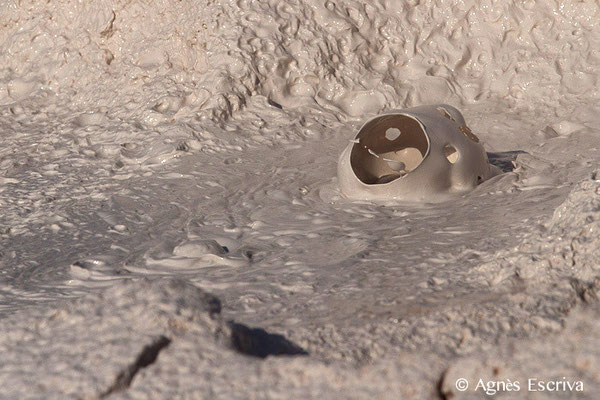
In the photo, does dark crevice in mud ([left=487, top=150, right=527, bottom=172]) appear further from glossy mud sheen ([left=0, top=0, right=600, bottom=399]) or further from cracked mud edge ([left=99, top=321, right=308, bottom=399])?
cracked mud edge ([left=99, top=321, right=308, bottom=399])

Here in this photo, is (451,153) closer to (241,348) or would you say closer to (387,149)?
(387,149)

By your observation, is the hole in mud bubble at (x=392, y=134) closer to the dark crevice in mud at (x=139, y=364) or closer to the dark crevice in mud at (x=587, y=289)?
the dark crevice in mud at (x=587, y=289)

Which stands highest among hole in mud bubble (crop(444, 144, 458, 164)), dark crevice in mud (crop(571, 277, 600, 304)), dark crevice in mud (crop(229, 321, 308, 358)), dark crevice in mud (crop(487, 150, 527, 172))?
dark crevice in mud (crop(571, 277, 600, 304))

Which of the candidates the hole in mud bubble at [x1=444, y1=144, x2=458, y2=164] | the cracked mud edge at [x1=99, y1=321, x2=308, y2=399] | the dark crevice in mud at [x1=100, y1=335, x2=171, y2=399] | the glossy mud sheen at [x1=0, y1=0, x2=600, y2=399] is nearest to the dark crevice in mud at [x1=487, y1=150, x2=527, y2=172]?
the glossy mud sheen at [x1=0, y1=0, x2=600, y2=399]

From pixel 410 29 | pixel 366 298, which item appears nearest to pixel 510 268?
pixel 366 298

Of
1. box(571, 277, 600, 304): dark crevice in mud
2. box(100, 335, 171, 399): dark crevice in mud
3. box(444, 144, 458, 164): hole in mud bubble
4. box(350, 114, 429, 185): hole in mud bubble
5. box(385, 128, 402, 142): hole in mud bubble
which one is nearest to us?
box(100, 335, 171, 399): dark crevice in mud

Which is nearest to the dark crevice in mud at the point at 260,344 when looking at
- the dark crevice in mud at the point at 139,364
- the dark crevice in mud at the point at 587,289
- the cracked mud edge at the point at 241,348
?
the cracked mud edge at the point at 241,348

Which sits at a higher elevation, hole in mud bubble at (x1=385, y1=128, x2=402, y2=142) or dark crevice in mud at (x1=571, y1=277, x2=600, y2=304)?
dark crevice in mud at (x1=571, y1=277, x2=600, y2=304)
